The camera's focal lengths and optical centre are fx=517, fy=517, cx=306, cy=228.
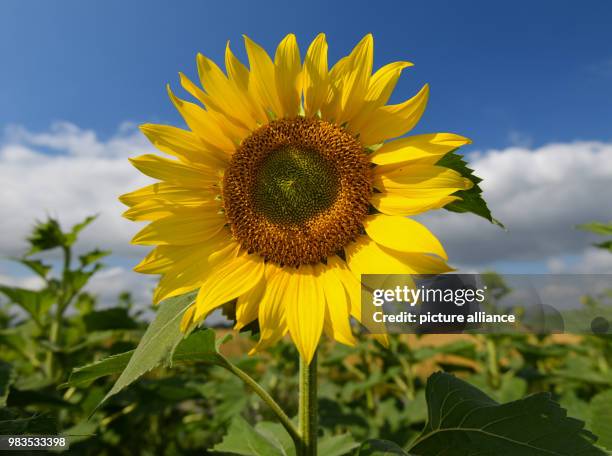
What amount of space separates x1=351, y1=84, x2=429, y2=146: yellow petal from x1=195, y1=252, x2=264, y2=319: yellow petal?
0.56 metres

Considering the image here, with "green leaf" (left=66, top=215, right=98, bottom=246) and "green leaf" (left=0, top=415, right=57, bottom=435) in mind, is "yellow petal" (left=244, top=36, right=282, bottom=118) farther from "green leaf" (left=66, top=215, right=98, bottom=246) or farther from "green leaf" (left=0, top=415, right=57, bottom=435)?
"green leaf" (left=66, top=215, right=98, bottom=246)

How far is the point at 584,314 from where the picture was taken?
2.39 metres

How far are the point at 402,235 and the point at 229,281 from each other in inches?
21.4

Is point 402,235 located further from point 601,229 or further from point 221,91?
point 601,229

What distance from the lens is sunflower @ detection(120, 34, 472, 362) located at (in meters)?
1.54

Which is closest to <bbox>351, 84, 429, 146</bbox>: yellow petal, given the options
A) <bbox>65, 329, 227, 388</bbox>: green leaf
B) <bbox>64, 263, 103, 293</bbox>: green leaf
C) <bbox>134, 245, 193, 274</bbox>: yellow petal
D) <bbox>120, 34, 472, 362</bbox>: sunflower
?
<bbox>120, 34, 472, 362</bbox>: sunflower

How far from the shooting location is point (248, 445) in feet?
6.24

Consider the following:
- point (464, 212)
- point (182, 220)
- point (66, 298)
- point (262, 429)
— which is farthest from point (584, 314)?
point (66, 298)

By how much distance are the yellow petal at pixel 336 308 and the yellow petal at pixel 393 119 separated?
46 cm

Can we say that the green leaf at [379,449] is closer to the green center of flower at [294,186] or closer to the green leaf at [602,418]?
the green center of flower at [294,186]

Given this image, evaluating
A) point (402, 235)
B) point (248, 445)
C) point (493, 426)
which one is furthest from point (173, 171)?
point (493, 426)

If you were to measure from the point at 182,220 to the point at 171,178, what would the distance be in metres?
0.14

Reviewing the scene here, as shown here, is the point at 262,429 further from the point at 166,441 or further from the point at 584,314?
the point at 166,441

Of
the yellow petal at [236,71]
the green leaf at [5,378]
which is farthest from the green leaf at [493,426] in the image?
the green leaf at [5,378]
